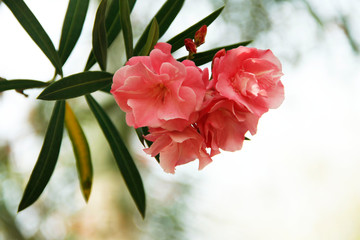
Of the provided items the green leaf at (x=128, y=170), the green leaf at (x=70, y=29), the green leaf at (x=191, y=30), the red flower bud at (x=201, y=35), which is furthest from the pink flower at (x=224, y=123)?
the green leaf at (x=70, y=29)

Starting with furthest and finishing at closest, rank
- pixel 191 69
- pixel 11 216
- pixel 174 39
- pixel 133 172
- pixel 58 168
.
A: 1. pixel 58 168
2. pixel 11 216
3. pixel 133 172
4. pixel 174 39
5. pixel 191 69

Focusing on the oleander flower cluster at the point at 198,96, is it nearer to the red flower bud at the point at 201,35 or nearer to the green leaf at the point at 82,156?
the red flower bud at the point at 201,35

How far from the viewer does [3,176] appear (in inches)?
151

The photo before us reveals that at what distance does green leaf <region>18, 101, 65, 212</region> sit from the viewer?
100cm

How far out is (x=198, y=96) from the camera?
683 millimetres

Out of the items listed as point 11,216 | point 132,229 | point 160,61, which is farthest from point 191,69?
point 11,216

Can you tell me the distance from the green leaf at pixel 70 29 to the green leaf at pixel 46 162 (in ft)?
0.47

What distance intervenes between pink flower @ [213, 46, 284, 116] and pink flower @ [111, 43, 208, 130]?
4 centimetres

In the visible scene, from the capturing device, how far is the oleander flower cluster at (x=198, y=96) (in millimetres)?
685

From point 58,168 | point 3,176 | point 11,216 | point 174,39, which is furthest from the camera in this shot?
point 58,168

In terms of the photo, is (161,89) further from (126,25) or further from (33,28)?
(33,28)

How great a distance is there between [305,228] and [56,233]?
366cm

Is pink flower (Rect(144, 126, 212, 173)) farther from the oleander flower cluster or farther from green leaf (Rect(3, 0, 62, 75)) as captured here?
green leaf (Rect(3, 0, 62, 75))

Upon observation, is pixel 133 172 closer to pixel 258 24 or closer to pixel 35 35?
pixel 35 35
